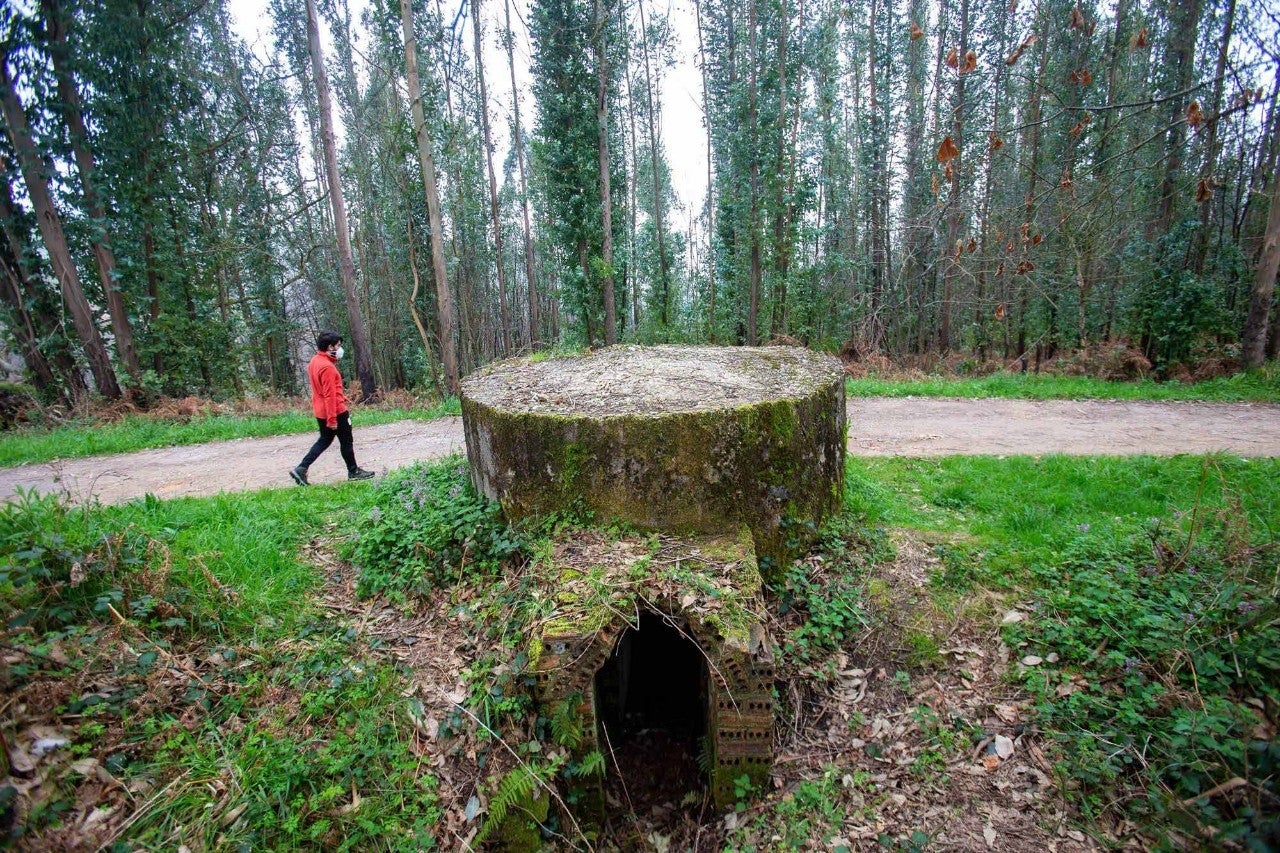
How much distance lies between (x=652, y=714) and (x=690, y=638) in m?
1.44

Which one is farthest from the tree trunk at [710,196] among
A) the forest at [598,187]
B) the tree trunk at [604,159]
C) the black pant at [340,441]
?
the black pant at [340,441]

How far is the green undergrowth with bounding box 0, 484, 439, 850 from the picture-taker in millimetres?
2537

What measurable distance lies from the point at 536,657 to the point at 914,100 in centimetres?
1850

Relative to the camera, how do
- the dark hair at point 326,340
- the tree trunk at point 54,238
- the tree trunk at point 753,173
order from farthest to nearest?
1. the tree trunk at point 753,173
2. the tree trunk at point 54,238
3. the dark hair at point 326,340

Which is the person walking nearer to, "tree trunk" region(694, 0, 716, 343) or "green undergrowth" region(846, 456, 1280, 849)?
"green undergrowth" region(846, 456, 1280, 849)

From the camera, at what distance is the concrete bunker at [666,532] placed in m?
3.29

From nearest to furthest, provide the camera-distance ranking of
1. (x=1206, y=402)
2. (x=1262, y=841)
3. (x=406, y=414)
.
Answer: (x=1262, y=841), (x=1206, y=402), (x=406, y=414)

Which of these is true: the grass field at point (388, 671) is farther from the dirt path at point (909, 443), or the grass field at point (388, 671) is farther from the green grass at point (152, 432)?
the green grass at point (152, 432)

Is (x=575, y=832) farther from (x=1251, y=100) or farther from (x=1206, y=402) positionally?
(x=1206, y=402)

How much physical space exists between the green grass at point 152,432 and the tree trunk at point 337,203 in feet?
9.54

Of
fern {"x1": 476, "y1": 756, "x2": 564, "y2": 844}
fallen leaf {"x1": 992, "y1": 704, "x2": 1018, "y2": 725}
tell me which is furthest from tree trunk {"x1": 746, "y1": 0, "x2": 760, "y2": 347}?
fern {"x1": 476, "y1": 756, "x2": 564, "y2": 844}

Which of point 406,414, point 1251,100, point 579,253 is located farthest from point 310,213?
point 1251,100

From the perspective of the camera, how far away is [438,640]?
3871 mm

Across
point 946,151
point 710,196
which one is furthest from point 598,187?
point 946,151
